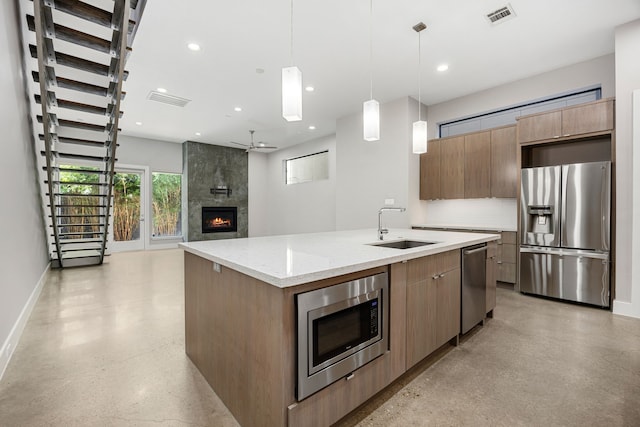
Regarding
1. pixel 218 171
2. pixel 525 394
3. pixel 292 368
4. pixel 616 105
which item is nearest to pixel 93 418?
pixel 292 368

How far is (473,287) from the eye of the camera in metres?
2.52

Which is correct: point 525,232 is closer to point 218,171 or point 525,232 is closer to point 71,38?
point 71,38

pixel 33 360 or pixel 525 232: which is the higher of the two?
pixel 525 232

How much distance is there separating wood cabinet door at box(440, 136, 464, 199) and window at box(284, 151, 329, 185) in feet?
10.6

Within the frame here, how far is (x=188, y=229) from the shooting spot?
307 inches

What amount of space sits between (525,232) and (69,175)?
28.7ft

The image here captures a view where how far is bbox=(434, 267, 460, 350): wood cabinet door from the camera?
2092mm

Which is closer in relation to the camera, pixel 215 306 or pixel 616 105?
pixel 215 306

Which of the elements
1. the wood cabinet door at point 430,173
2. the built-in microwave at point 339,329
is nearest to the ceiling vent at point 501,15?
the wood cabinet door at point 430,173

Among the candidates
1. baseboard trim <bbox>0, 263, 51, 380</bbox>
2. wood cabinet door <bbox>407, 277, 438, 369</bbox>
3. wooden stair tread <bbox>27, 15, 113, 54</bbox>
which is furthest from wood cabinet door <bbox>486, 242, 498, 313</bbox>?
wooden stair tread <bbox>27, 15, 113, 54</bbox>

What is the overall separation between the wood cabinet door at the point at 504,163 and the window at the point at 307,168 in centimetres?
400

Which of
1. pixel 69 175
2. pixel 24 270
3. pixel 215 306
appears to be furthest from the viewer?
pixel 69 175

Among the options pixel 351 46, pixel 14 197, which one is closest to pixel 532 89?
pixel 351 46

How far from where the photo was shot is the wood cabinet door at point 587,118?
3256 millimetres
